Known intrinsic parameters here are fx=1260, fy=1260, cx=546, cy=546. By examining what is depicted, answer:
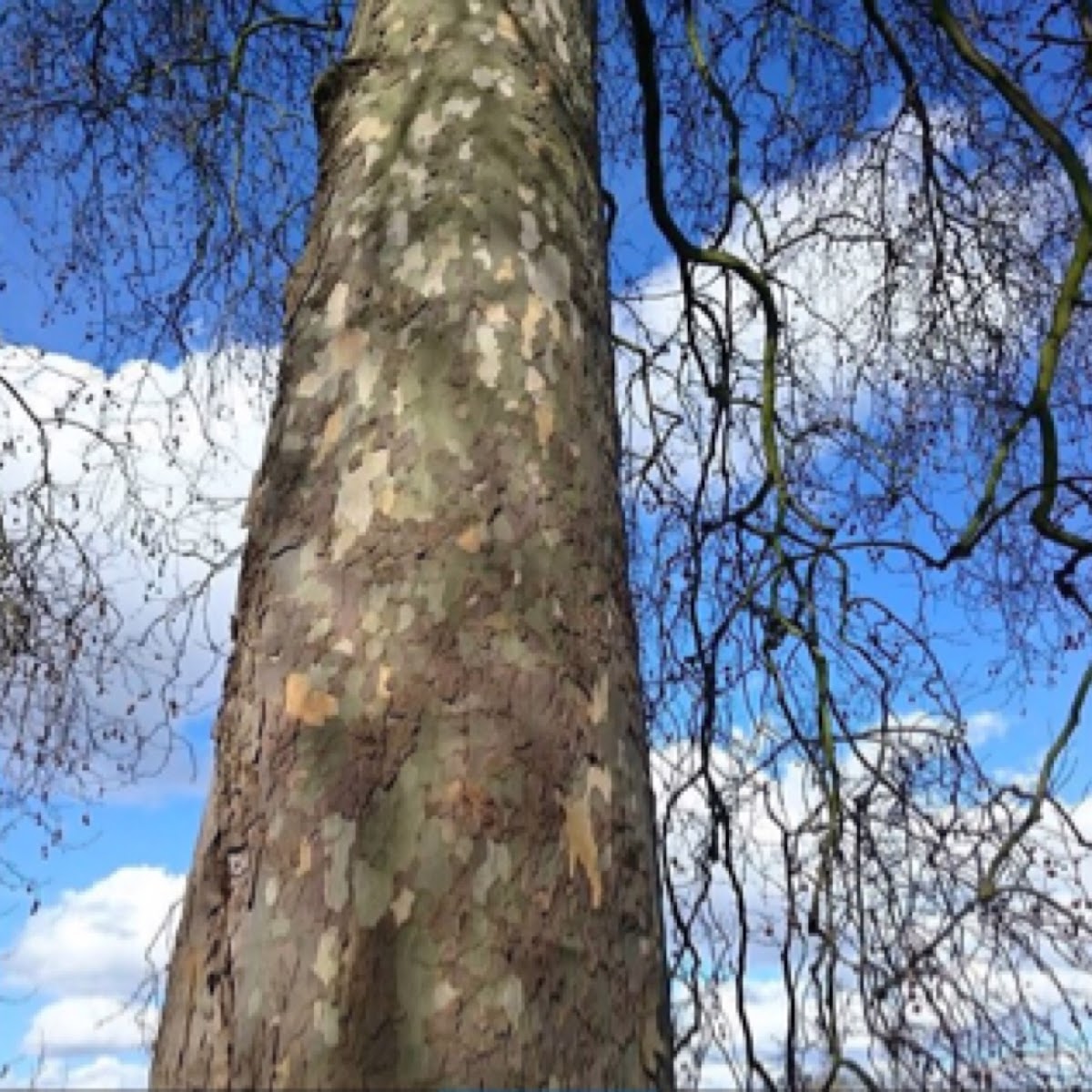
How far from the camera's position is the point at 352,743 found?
0.96 meters

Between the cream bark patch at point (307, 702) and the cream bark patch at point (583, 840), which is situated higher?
the cream bark patch at point (307, 702)

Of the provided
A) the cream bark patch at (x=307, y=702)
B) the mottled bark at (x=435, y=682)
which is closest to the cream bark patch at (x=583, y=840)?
the mottled bark at (x=435, y=682)


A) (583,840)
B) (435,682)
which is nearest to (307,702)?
(435,682)

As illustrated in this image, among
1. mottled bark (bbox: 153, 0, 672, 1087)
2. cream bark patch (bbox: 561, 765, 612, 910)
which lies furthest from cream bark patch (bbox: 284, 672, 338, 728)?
cream bark patch (bbox: 561, 765, 612, 910)

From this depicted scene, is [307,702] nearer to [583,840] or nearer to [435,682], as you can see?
[435,682]

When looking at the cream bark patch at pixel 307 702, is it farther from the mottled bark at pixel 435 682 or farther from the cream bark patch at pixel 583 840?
the cream bark patch at pixel 583 840

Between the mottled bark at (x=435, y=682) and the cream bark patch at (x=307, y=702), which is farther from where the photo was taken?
the cream bark patch at (x=307, y=702)

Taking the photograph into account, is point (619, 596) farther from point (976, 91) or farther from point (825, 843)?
point (976, 91)

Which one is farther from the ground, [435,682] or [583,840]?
[435,682]

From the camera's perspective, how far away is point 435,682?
3.23 feet

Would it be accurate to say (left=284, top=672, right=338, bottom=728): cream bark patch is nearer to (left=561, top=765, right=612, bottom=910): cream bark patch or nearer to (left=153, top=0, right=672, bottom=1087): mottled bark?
(left=153, top=0, right=672, bottom=1087): mottled bark

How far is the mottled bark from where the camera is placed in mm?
872

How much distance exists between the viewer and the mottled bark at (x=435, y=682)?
0.87 meters

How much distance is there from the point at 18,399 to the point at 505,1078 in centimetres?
303
